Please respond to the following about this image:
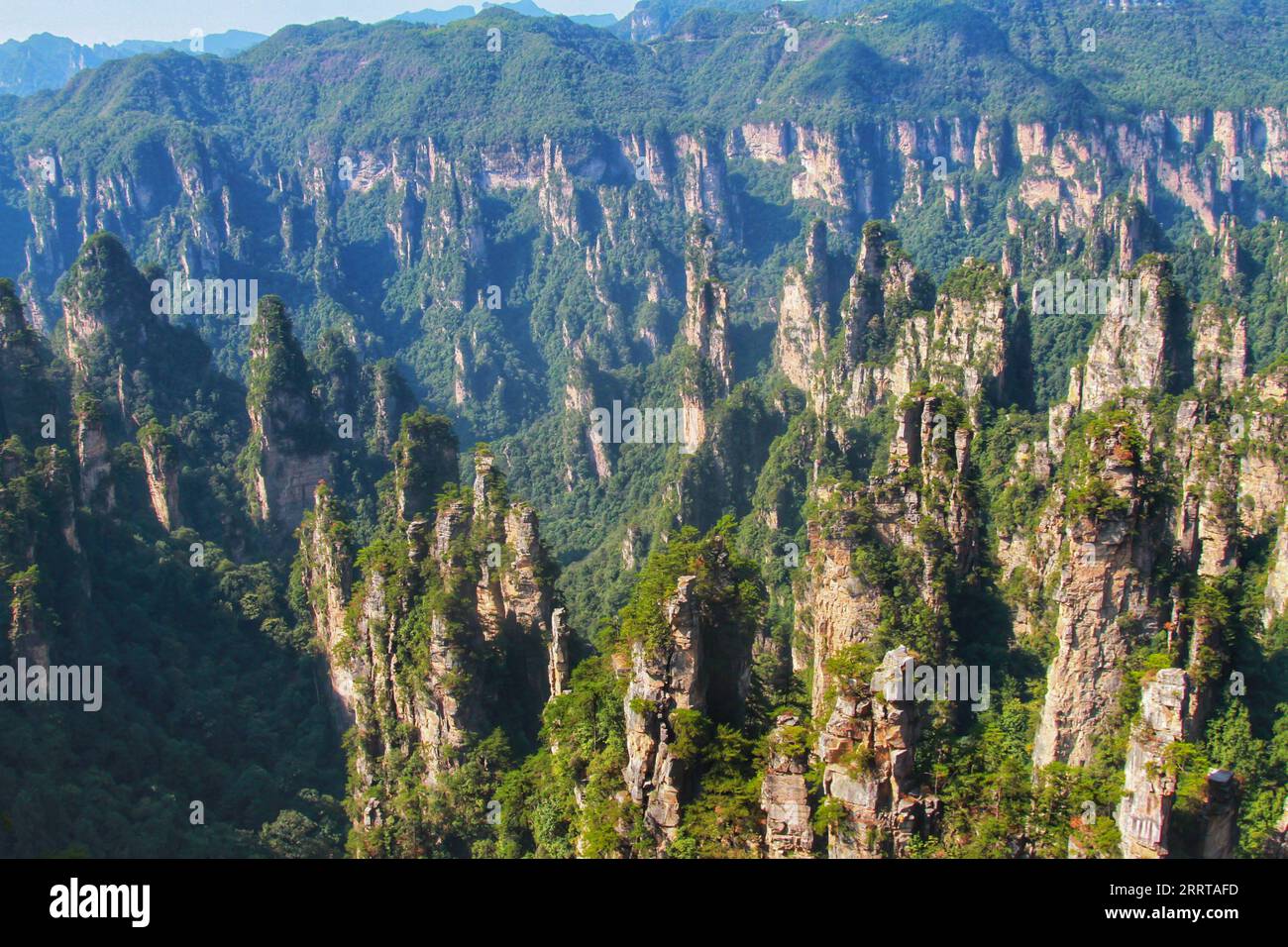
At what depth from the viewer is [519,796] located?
31703 millimetres

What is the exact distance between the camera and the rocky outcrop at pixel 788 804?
21.7 metres

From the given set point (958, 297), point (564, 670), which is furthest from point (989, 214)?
point (564, 670)

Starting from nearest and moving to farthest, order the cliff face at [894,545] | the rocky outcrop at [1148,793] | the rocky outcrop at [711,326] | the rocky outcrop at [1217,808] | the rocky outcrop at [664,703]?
the rocky outcrop at [1148,793]
the rocky outcrop at [1217,808]
the rocky outcrop at [664,703]
the cliff face at [894,545]
the rocky outcrop at [711,326]

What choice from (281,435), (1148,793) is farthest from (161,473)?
(1148,793)

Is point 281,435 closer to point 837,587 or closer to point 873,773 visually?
point 837,587

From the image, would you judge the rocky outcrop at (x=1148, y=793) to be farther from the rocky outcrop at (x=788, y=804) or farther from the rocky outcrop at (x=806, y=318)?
the rocky outcrop at (x=806, y=318)
